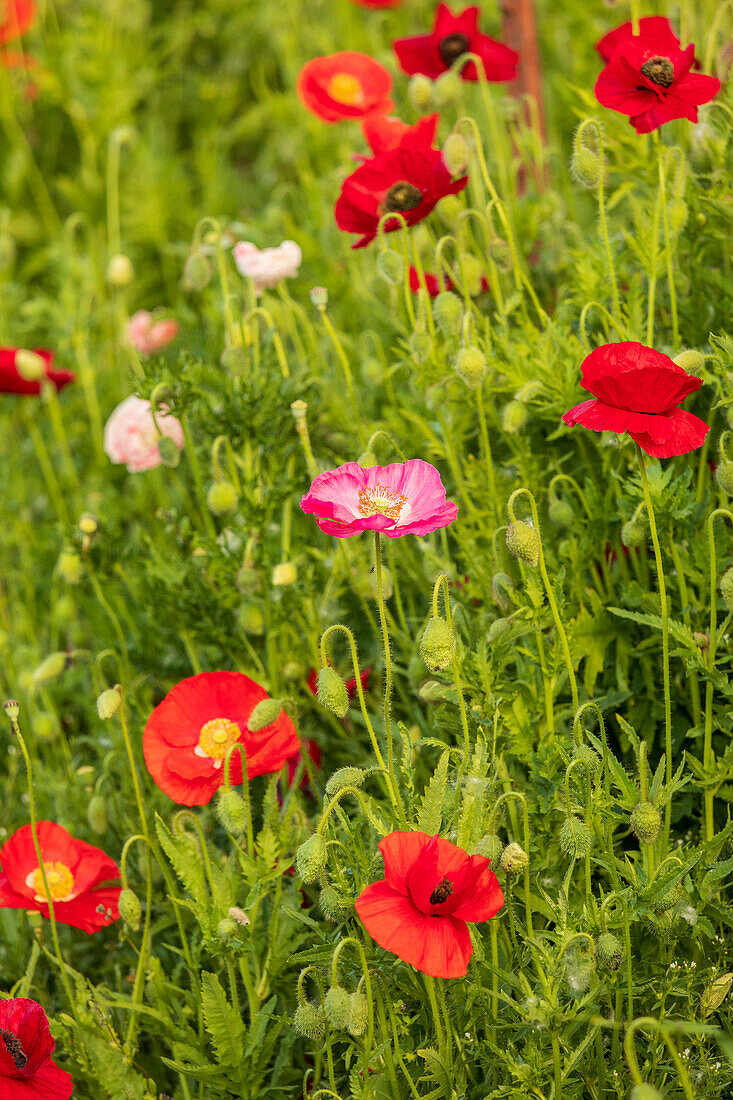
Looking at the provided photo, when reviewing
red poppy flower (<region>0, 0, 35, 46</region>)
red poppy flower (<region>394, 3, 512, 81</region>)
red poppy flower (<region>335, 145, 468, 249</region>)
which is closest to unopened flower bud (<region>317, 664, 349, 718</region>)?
red poppy flower (<region>335, 145, 468, 249</region>)

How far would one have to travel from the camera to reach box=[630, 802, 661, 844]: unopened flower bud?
50.0 inches

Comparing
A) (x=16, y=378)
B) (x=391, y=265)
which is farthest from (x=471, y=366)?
(x=16, y=378)

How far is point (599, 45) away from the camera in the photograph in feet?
6.23

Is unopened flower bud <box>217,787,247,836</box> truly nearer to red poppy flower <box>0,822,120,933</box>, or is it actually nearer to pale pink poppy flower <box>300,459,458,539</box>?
red poppy flower <box>0,822,120,933</box>

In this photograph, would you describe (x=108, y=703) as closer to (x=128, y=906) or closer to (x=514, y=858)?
(x=128, y=906)

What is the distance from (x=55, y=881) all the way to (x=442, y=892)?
703mm

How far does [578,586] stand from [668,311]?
574mm

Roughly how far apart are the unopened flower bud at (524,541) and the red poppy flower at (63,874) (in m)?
0.75

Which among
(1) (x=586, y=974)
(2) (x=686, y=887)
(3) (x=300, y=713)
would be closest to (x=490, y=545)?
(3) (x=300, y=713)

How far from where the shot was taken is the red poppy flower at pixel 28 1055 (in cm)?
128

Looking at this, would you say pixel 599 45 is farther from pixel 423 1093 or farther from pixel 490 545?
pixel 423 1093

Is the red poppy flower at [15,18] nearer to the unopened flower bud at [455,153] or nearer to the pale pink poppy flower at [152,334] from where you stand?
the pale pink poppy flower at [152,334]

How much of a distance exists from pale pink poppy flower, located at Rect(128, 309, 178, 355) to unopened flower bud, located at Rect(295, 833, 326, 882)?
1.72 metres

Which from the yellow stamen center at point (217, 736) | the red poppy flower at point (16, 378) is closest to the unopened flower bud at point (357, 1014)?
the yellow stamen center at point (217, 736)
